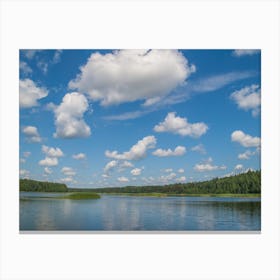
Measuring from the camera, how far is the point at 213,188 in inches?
449

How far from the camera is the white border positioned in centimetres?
704

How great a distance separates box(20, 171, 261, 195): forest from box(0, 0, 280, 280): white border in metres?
1.18

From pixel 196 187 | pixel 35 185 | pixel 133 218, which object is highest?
pixel 35 185

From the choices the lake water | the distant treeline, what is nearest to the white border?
the lake water

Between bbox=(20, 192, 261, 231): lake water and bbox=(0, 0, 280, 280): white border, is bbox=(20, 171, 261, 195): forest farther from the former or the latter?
bbox=(0, 0, 280, 280): white border

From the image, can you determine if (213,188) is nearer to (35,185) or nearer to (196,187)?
(196,187)
